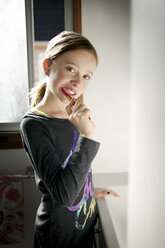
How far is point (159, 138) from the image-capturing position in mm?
343

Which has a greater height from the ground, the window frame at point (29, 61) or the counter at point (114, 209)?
the window frame at point (29, 61)

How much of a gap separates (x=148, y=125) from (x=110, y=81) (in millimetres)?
722

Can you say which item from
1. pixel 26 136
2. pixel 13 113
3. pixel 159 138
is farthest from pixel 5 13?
pixel 159 138

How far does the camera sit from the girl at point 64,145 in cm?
49

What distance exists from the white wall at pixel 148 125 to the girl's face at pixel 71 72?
0.13 metres

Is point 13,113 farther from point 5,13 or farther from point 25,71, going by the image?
point 5,13

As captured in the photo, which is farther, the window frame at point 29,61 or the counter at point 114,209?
the window frame at point 29,61

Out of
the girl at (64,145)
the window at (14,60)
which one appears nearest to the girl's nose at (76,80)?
the girl at (64,145)

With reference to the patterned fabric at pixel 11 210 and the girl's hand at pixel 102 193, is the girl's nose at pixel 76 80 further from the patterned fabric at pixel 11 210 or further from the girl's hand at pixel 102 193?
the patterned fabric at pixel 11 210

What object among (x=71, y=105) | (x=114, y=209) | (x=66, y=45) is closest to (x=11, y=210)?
(x=114, y=209)

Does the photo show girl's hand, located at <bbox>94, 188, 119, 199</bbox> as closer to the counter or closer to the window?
the counter

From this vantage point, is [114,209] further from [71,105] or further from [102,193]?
[71,105]

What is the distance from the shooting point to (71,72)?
547 mm

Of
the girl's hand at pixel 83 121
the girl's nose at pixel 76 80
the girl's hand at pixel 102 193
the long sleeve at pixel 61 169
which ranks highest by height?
the girl's nose at pixel 76 80
